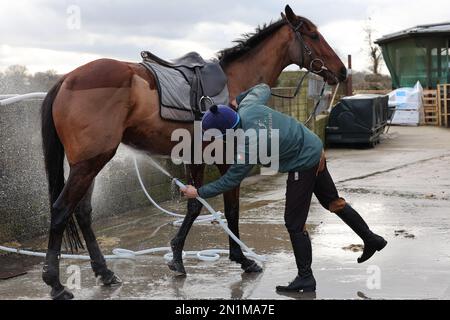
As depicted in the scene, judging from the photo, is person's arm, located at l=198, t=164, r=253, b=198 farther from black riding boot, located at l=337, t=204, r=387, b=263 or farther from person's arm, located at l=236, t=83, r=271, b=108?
black riding boot, located at l=337, t=204, r=387, b=263

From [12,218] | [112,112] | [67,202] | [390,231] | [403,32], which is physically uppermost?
[403,32]

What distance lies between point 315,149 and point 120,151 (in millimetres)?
4125

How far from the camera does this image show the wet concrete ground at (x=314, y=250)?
5078mm

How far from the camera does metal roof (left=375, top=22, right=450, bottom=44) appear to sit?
98.2 feet

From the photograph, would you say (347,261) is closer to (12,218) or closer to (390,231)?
(390,231)

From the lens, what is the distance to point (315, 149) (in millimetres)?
5043

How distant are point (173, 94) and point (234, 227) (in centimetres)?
134

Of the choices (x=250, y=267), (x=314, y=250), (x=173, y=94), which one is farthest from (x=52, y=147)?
(x=314, y=250)

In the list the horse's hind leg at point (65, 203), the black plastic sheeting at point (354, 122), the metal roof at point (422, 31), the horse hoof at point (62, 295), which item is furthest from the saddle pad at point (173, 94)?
the metal roof at point (422, 31)

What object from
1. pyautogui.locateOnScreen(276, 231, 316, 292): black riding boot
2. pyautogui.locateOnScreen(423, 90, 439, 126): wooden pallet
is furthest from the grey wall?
pyautogui.locateOnScreen(423, 90, 439, 126): wooden pallet

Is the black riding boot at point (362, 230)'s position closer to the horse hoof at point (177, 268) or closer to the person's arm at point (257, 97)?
the person's arm at point (257, 97)

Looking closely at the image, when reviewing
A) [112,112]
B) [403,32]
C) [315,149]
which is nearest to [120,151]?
[112,112]

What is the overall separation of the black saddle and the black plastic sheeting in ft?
37.2

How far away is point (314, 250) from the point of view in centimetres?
638
